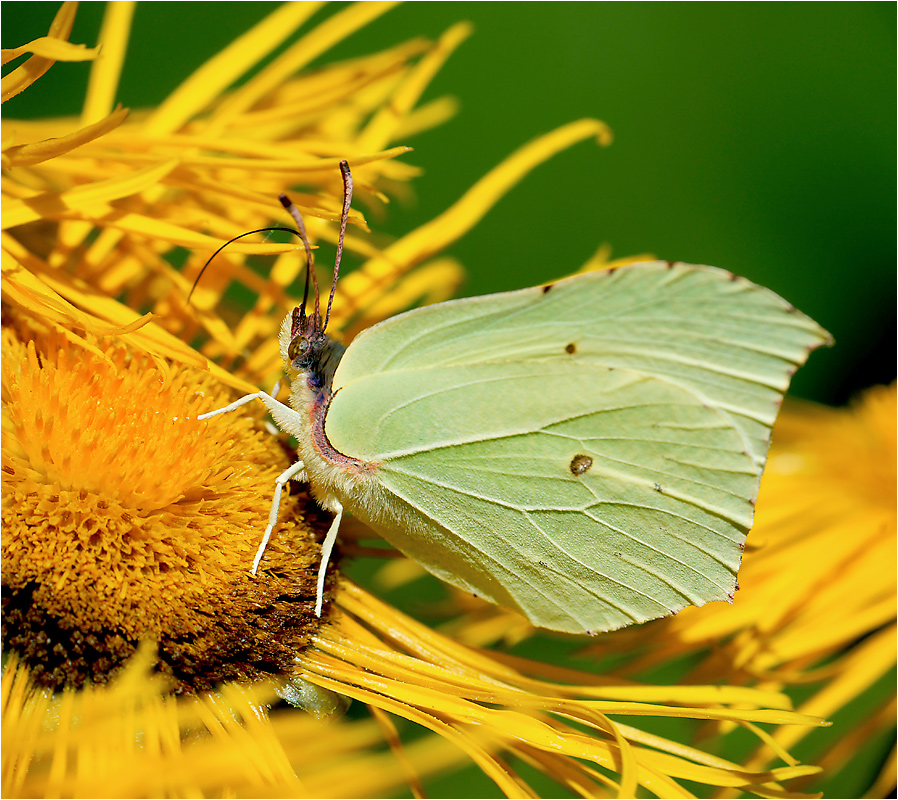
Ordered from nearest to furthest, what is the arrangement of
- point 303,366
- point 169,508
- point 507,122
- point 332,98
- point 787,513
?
point 169,508, point 303,366, point 332,98, point 787,513, point 507,122

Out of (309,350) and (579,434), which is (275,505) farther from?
(579,434)

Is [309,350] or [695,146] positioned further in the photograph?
[695,146]

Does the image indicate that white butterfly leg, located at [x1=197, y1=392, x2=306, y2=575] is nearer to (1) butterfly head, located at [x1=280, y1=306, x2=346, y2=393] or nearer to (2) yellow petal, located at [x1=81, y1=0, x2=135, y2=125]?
(1) butterfly head, located at [x1=280, y1=306, x2=346, y2=393]

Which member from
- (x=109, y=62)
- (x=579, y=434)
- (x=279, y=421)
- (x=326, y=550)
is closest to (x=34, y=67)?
(x=109, y=62)

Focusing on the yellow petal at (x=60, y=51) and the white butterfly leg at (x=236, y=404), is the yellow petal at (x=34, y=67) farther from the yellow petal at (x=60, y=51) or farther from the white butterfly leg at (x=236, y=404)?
the white butterfly leg at (x=236, y=404)

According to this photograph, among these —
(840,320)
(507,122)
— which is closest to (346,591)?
(507,122)

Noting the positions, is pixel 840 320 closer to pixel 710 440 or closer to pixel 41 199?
pixel 710 440

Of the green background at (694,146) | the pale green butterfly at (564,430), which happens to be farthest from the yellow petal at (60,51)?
the green background at (694,146)

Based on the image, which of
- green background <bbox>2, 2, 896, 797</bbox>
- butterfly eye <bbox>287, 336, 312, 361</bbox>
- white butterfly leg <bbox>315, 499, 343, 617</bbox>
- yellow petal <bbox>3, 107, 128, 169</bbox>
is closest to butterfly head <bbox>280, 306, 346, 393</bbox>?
butterfly eye <bbox>287, 336, 312, 361</bbox>
